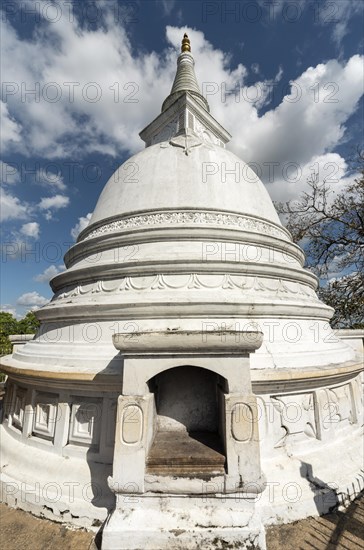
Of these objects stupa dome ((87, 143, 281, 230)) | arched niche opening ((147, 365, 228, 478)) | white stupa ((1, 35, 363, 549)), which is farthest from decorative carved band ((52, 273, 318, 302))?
stupa dome ((87, 143, 281, 230))

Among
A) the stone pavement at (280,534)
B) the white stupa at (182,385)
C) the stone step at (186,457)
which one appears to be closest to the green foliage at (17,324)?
the white stupa at (182,385)

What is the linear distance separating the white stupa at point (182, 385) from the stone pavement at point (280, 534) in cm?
16

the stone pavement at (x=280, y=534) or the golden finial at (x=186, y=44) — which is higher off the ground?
A: the golden finial at (x=186, y=44)

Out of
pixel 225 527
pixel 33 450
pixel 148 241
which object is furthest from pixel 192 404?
pixel 148 241

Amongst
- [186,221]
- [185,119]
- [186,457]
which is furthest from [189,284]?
[185,119]

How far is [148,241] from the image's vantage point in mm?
6781

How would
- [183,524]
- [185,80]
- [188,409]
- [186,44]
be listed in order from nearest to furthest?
1. [183,524]
2. [188,409]
3. [185,80]
4. [186,44]

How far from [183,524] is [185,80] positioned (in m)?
15.7

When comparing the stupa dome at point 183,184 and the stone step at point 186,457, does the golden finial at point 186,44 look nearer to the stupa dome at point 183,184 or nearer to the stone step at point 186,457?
the stupa dome at point 183,184

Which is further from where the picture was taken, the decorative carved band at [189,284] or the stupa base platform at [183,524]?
the decorative carved band at [189,284]

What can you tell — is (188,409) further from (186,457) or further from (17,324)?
(17,324)

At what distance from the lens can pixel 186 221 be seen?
→ 7.02 meters

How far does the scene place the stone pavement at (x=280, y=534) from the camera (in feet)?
11.8

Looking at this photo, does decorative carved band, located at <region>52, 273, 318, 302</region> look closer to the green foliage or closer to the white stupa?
the white stupa
